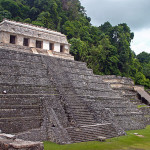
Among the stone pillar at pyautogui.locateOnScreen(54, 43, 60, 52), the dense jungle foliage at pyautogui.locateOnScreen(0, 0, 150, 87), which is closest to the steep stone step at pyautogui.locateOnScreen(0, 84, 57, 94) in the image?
the stone pillar at pyautogui.locateOnScreen(54, 43, 60, 52)

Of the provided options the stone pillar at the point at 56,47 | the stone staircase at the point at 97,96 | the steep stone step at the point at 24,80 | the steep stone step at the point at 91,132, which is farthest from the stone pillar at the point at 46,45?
the steep stone step at the point at 91,132

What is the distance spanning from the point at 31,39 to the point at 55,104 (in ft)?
48.1

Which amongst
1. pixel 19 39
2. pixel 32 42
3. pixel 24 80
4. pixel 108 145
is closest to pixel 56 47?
pixel 32 42

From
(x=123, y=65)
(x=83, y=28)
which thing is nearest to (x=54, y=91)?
(x=123, y=65)

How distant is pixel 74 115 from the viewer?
46.8 feet

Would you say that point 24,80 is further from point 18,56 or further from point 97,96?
point 97,96

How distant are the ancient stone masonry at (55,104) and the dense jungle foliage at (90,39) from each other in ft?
55.0

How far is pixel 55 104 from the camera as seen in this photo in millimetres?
14188

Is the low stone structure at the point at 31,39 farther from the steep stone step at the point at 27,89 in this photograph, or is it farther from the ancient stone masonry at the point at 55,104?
the steep stone step at the point at 27,89

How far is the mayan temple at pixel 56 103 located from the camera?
474 inches

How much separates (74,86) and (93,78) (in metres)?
3.98

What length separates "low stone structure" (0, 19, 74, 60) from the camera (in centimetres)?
2458

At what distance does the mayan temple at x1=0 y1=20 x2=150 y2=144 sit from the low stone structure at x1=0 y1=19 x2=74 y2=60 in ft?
0.84

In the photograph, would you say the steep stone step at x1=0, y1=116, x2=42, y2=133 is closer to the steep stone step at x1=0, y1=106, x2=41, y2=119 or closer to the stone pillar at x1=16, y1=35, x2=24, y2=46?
the steep stone step at x1=0, y1=106, x2=41, y2=119
